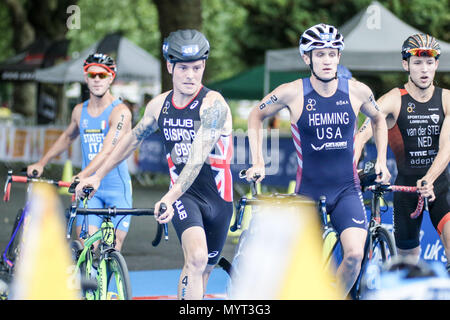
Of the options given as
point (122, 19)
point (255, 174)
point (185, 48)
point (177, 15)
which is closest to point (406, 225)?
point (255, 174)

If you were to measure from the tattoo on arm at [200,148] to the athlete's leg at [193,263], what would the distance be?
13.8 inches

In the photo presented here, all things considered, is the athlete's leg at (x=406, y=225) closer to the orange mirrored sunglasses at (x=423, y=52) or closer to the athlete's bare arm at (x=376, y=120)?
the athlete's bare arm at (x=376, y=120)

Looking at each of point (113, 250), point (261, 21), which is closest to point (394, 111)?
point (113, 250)

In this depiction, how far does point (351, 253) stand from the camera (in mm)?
6621

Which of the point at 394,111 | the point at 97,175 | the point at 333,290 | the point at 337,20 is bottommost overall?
the point at 333,290

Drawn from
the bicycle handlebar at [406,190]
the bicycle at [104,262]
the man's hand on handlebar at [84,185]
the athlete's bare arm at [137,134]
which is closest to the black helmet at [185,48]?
the athlete's bare arm at [137,134]

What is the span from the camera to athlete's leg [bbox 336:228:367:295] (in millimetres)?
6629

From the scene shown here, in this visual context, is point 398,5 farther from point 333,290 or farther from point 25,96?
point 333,290

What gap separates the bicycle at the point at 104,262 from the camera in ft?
18.8

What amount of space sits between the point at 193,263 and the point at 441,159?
8.34 feet

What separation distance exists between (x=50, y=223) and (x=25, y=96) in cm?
2822

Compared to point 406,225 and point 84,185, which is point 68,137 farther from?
point 406,225

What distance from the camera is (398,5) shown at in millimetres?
32781

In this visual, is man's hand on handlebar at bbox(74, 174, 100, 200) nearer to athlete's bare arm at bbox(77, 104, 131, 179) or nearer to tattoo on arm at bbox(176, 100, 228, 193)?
tattoo on arm at bbox(176, 100, 228, 193)
